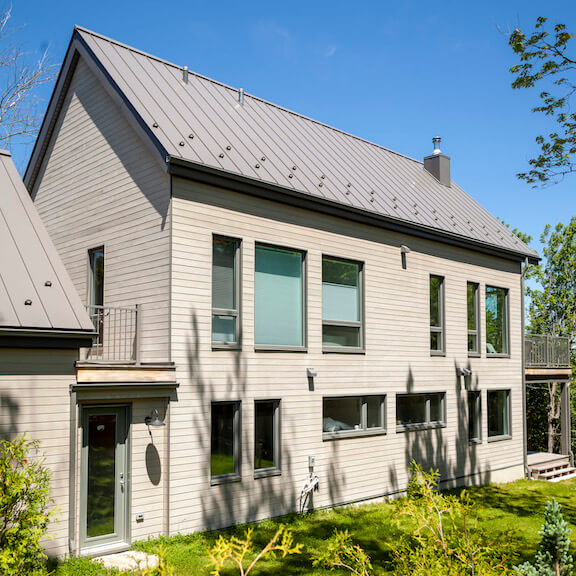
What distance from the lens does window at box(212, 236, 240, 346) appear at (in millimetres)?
11344

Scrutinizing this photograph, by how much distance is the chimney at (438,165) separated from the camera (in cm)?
2058

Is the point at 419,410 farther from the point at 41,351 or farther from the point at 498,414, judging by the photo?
the point at 41,351

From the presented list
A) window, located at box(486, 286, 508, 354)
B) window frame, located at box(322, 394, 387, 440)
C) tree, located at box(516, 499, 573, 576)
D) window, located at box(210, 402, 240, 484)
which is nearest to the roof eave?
window, located at box(486, 286, 508, 354)

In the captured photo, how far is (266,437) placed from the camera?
11992 mm

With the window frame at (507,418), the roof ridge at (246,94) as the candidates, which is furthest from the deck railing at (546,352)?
the roof ridge at (246,94)

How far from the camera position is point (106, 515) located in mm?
9766

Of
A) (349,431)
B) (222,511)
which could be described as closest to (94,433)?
(222,511)

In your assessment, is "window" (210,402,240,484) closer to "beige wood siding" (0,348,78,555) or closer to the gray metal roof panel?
"beige wood siding" (0,348,78,555)

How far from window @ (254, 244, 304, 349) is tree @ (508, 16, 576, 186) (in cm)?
482

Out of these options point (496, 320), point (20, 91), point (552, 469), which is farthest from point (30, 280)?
point (552, 469)

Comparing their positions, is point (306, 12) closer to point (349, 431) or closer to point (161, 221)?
point (161, 221)

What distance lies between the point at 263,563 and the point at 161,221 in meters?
5.90

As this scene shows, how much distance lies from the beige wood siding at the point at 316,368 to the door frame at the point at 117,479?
0.73 metres

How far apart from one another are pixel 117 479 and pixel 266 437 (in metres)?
3.09
